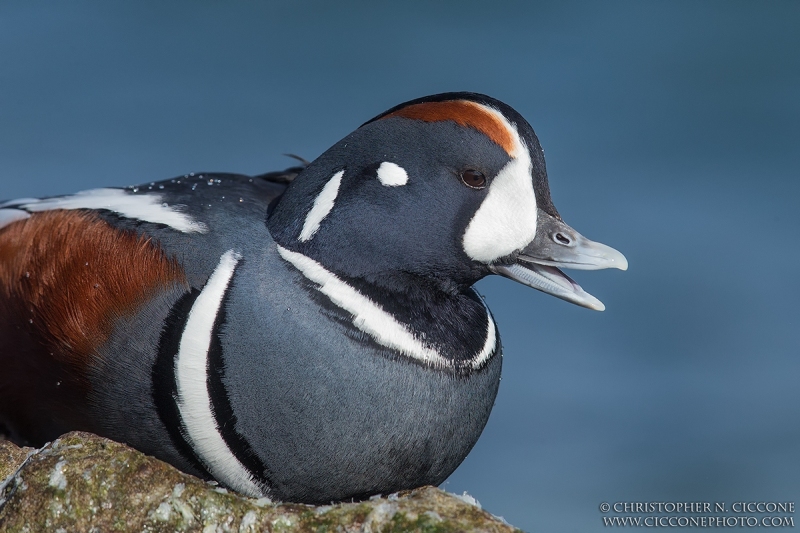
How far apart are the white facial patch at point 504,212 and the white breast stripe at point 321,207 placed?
1.87 feet

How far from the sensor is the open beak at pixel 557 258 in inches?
156

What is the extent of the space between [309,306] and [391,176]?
0.63 meters

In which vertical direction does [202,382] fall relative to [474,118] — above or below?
below

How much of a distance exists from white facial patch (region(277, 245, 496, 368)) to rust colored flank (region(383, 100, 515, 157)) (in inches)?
30.3

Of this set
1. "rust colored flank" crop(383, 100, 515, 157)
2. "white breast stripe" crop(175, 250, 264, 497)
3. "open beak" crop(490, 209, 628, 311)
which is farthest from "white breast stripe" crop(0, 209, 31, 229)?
"open beak" crop(490, 209, 628, 311)

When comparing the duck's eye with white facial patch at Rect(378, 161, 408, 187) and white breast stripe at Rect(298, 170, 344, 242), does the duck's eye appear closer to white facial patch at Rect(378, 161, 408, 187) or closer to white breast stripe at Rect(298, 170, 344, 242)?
white facial patch at Rect(378, 161, 408, 187)

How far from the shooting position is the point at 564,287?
4012 mm

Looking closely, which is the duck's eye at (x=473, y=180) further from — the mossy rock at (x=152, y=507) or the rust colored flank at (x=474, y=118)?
the mossy rock at (x=152, y=507)

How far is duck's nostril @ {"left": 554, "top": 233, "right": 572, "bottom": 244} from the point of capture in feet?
13.1

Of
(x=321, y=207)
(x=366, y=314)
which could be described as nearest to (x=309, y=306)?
(x=366, y=314)

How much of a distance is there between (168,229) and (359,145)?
860mm

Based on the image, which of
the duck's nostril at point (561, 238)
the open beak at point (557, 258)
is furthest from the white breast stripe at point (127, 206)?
the duck's nostril at point (561, 238)

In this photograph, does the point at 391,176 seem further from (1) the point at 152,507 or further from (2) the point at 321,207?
(1) the point at 152,507

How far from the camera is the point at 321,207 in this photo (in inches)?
150
